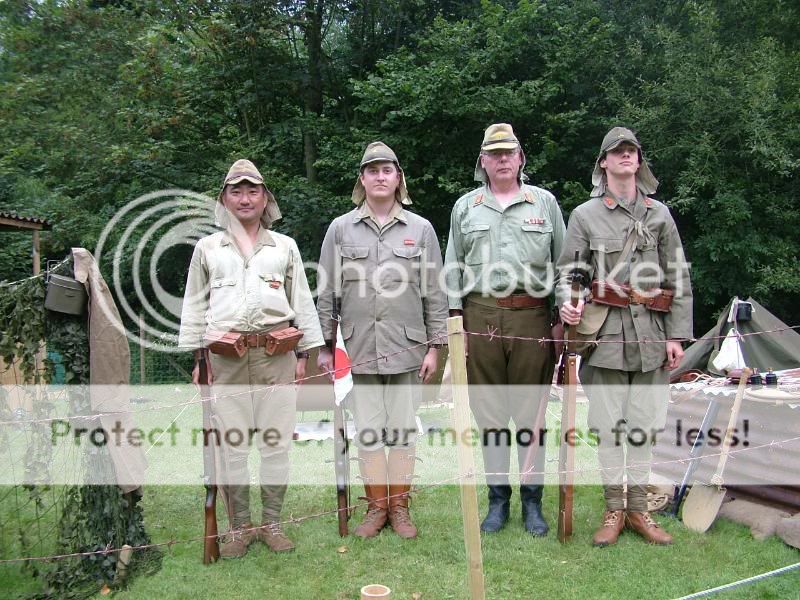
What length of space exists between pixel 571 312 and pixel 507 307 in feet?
→ 1.14

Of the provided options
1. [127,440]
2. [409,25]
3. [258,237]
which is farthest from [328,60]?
[127,440]

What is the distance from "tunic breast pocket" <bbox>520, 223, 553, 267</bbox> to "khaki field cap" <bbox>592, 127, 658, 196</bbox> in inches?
13.7

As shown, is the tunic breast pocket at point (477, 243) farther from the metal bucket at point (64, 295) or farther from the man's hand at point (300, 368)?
the metal bucket at point (64, 295)

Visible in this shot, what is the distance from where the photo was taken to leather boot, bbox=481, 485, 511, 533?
152 inches

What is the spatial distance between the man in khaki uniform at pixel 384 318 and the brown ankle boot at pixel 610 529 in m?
0.98

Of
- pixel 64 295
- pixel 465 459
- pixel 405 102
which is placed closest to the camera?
pixel 465 459

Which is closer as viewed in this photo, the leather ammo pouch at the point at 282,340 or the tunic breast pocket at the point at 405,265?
the leather ammo pouch at the point at 282,340

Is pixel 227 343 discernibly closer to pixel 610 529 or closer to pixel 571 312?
pixel 571 312

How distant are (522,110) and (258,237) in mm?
8910

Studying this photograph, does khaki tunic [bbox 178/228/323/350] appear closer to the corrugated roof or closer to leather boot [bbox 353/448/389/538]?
leather boot [bbox 353/448/389/538]

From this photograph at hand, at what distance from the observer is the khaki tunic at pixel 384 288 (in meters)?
3.87

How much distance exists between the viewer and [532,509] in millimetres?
3883

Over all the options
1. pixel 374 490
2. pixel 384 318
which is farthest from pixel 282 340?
pixel 374 490

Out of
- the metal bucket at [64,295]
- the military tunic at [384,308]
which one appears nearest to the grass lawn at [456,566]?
the military tunic at [384,308]
